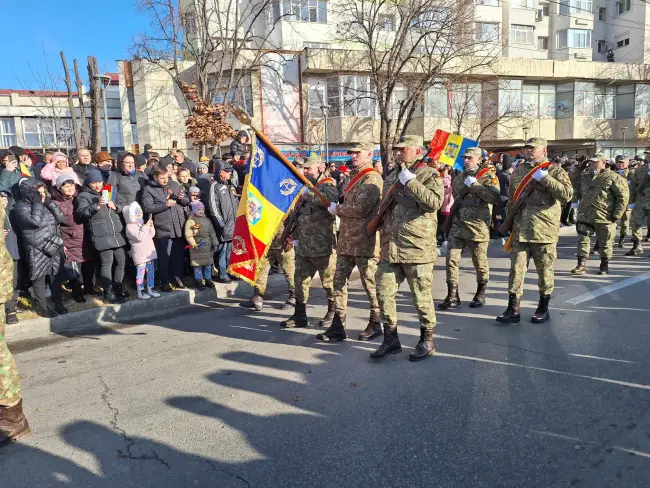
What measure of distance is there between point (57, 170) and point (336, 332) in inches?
190

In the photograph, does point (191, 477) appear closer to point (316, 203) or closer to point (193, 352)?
point (193, 352)

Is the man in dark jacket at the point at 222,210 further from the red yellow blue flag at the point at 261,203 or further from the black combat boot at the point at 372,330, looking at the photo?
the black combat boot at the point at 372,330

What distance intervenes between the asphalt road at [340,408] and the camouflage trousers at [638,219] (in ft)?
16.4

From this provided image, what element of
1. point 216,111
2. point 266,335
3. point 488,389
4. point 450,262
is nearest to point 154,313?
point 266,335

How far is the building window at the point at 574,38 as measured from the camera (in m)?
40.8

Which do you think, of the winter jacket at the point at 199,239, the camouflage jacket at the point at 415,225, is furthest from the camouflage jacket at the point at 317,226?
the winter jacket at the point at 199,239

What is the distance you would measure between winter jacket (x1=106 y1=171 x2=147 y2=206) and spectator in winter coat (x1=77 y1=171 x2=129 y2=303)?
0.81ft

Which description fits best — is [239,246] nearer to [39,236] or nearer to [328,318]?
[328,318]

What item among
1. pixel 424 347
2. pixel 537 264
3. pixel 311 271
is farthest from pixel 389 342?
pixel 537 264

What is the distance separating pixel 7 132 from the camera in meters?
40.5

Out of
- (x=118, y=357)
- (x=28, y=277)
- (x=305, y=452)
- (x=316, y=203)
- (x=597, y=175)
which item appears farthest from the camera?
Result: (x=597, y=175)

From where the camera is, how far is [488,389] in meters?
3.94

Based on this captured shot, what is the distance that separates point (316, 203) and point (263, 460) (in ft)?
9.97

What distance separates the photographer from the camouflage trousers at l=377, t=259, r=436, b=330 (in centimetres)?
467
